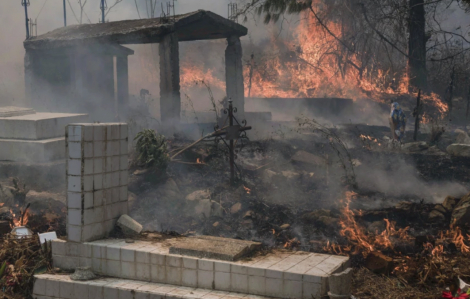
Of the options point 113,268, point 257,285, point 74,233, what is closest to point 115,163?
point 74,233

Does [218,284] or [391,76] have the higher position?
[391,76]

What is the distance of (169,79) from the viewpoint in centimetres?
1424

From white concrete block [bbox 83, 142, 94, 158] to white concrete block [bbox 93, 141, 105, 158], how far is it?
1.8 inches

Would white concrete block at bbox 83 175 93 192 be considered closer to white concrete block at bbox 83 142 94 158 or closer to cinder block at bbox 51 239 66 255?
white concrete block at bbox 83 142 94 158

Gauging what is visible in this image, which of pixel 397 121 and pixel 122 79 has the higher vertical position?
pixel 122 79

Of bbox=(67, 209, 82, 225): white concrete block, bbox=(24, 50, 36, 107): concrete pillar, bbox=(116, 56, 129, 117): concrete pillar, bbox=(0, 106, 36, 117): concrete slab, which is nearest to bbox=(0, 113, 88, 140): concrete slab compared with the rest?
bbox=(0, 106, 36, 117): concrete slab

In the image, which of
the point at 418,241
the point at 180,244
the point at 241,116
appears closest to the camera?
the point at 180,244

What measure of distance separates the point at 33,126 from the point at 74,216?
538 cm

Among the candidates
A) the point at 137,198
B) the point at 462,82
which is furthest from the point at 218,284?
the point at 462,82

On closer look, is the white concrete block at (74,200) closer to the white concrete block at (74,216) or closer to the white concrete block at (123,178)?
the white concrete block at (74,216)

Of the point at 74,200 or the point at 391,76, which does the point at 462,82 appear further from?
the point at 74,200

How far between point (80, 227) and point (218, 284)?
6.14ft

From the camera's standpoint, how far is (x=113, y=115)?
19.1 metres

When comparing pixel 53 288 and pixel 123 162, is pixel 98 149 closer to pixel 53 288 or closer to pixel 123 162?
pixel 123 162
